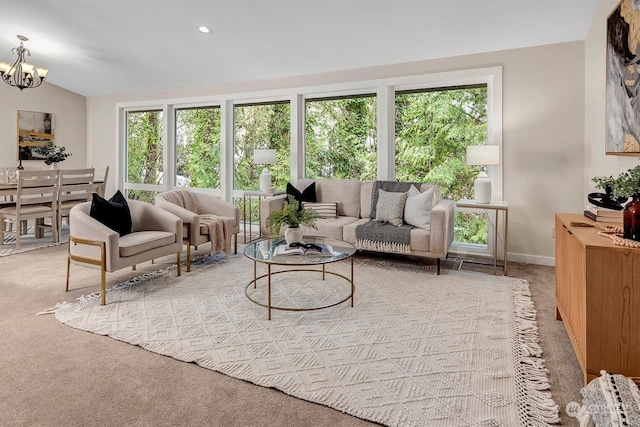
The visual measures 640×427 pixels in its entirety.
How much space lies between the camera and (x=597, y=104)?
348 centimetres

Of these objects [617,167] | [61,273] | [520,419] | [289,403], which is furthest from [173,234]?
[617,167]

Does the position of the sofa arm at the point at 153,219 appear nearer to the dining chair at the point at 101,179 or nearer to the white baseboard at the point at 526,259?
the dining chair at the point at 101,179

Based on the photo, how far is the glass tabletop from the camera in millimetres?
2844

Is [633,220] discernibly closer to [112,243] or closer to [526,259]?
[526,259]

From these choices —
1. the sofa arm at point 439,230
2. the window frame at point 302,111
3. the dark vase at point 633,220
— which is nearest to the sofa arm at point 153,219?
the window frame at point 302,111

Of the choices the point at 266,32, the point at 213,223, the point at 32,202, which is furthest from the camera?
the point at 32,202

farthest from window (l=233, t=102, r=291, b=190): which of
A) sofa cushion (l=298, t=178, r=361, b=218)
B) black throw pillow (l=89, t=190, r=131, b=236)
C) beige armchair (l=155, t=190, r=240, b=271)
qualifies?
black throw pillow (l=89, t=190, r=131, b=236)

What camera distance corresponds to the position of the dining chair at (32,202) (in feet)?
15.9

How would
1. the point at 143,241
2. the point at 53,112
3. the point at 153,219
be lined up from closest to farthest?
the point at 143,241
the point at 153,219
the point at 53,112

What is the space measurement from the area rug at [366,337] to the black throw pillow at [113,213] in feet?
1.68

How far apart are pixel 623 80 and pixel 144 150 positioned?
22.5 ft

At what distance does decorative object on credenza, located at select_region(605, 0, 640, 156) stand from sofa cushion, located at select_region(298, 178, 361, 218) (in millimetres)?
2576

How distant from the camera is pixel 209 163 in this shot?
21.3 ft

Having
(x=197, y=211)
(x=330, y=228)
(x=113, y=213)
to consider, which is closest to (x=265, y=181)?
(x=197, y=211)
